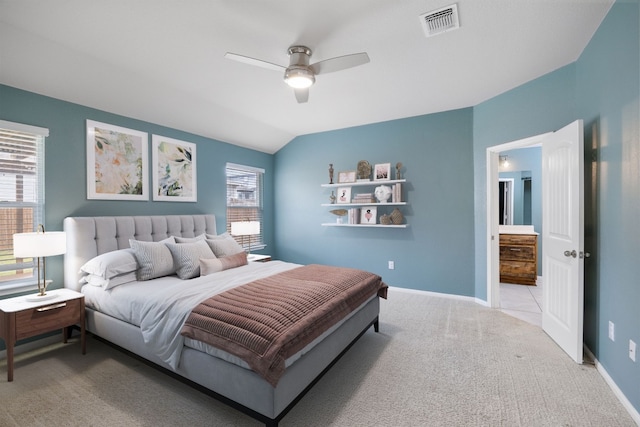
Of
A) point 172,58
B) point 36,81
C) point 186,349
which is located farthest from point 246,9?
point 186,349

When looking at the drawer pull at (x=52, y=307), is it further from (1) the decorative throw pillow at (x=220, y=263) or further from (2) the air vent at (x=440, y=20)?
(2) the air vent at (x=440, y=20)

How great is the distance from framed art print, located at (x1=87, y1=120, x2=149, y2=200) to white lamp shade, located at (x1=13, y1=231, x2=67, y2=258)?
853 mm

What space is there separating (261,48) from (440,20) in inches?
60.7

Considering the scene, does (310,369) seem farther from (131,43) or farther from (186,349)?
(131,43)

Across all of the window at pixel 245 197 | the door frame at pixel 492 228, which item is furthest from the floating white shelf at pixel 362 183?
the window at pixel 245 197

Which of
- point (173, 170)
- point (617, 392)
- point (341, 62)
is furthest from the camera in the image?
point (173, 170)

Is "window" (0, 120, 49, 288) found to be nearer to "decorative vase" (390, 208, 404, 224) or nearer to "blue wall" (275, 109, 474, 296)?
"blue wall" (275, 109, 474, 296)

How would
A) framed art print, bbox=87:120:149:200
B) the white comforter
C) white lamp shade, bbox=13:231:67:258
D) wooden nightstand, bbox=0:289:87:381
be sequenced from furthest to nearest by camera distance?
framed art print, bbox=87:120:149:200 → white lamp shade, bbox=13:231:67:258 → wooden nightstand, bbox=0:289:87:381 → the white comforter

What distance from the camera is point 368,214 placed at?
4934mm

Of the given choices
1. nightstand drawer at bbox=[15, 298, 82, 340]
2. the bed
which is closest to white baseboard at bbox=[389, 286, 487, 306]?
the bed

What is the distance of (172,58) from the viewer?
287 cm

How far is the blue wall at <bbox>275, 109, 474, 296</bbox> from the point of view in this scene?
171 inches

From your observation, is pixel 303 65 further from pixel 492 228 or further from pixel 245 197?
pixel 245 197

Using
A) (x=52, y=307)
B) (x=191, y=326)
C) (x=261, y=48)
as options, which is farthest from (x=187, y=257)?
(x=261, y=48)
